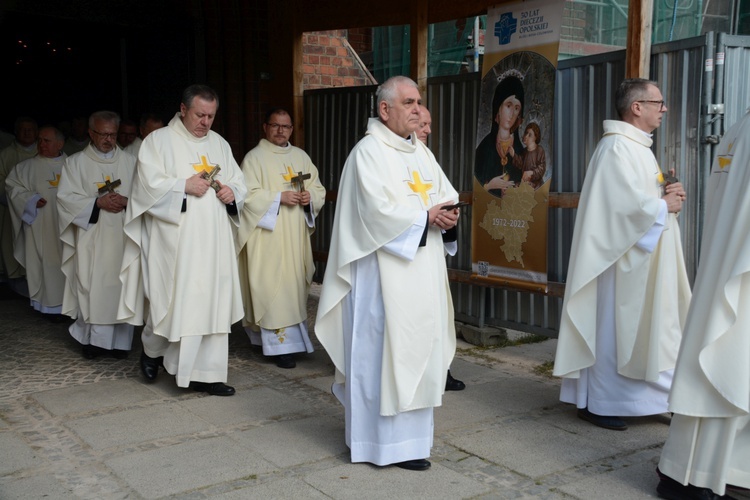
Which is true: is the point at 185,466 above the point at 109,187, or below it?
below

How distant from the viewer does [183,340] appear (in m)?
5.48

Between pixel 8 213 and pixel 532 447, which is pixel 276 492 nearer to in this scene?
pixel 532 447

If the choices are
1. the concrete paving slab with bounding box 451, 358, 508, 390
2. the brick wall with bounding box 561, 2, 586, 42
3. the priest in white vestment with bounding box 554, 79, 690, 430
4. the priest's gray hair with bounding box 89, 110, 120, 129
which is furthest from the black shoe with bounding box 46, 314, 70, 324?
the brick wall with bounding box 561, 2, 586, 42

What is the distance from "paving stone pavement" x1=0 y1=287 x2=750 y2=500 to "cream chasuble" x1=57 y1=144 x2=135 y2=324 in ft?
1.78

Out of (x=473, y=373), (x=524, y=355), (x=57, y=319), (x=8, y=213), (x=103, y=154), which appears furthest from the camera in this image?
(x=8, y=213)

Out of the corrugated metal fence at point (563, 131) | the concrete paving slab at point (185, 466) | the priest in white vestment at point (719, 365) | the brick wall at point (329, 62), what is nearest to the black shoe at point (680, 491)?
A: the priest in white vestment at point (719, 365)

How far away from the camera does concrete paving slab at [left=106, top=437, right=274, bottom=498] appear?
3.96 metres

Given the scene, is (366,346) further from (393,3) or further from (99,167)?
(393,3)

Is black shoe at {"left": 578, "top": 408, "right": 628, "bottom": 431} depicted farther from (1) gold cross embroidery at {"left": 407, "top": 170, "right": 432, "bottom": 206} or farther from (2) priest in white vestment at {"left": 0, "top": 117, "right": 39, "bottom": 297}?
(2) priest in white vestment at {"left": 0, "top": 117, "right": 39, "bottom": 297}

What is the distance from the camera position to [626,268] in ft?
15.6

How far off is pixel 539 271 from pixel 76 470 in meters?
3.60

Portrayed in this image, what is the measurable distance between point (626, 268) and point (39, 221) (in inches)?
244

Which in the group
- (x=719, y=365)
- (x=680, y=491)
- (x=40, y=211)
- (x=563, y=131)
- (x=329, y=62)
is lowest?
(x=680, y=491)

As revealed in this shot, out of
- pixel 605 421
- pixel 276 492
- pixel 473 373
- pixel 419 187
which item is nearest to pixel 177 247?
pixel 419 187
